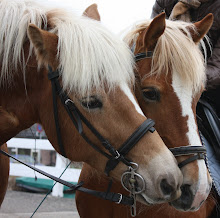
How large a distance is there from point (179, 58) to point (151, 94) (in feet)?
1.00

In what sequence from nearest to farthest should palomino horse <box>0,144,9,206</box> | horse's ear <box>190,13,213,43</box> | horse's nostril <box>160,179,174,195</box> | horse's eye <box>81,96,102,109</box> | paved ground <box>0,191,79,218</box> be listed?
horse's nostril <box>160,179,174,195</box> < horse's eye <box>81,96,102,109</box> < horse's ear <box>190,13,213,43</box> < palomino horse <box>0,144,9,206</box> < paved ground <box>0,191,79,218</box>

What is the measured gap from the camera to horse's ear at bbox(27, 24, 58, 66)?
1.70m

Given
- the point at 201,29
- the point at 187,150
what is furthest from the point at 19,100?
the point at 201,29

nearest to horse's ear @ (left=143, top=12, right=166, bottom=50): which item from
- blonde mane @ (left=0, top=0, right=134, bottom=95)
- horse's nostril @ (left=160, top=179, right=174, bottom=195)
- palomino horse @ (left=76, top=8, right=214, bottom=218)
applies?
palomino horse @ (left=76, top=8, right=214, bottom=218)

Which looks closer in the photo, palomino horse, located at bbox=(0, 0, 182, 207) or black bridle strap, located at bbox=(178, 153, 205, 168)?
palomino horse, located at bbox=(0, 0, 182, 207)

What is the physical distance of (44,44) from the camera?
175 cm

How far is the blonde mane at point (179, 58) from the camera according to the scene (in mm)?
2100

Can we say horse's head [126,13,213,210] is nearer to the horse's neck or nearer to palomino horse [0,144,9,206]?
the horse's neck

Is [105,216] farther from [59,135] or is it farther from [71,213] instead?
[71,213]

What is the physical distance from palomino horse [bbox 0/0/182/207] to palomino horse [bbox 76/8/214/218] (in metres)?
0.24

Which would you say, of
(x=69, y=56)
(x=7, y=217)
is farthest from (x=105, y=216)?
(x=7, y=217)

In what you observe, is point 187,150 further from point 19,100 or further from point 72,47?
point 19,100

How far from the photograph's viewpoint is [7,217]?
14.6 feet

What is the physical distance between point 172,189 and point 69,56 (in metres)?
0.90
